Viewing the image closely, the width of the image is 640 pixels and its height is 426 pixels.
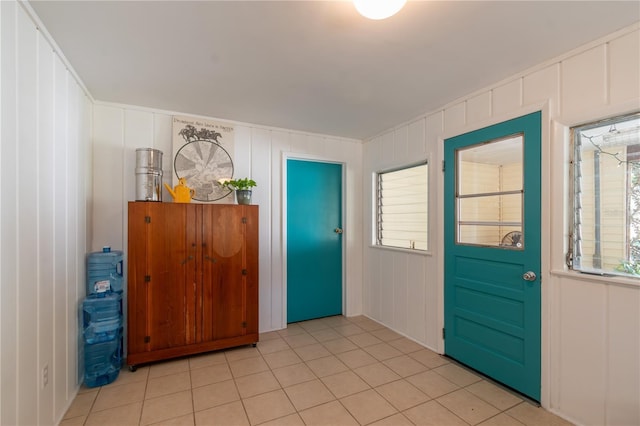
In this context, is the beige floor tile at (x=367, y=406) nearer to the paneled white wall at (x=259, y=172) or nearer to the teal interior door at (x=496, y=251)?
the teal interior door at (x=496, y=251)

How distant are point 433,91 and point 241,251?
235cm

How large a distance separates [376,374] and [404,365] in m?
0.33

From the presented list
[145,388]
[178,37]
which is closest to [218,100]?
[178,37]

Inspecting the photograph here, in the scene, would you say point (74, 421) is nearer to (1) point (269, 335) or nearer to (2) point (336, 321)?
(1) point (269, 335)

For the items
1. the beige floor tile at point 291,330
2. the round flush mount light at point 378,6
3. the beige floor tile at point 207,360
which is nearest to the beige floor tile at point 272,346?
the beige floor tile at point 291,330

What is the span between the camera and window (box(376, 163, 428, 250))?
3.23 meters

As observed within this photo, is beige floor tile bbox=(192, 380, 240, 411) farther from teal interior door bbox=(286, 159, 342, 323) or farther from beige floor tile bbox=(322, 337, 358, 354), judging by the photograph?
teal interior door bbox=(286, 159, 342, 323)

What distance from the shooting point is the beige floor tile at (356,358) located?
268cm

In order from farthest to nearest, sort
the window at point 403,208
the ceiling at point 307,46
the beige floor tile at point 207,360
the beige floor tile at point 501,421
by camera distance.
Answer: the window at point 403,208, the beige floor tile at point 207,360, the beige floor tile at point 501,421, the ceiling at point 307,46

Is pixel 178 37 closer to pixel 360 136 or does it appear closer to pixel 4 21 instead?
pixel 4 21

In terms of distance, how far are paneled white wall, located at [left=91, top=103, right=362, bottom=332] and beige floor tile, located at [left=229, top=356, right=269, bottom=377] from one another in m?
0.71

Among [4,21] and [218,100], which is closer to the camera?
[4,21]

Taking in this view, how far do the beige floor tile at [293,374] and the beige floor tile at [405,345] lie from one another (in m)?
1.02

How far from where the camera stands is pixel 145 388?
2291mm
